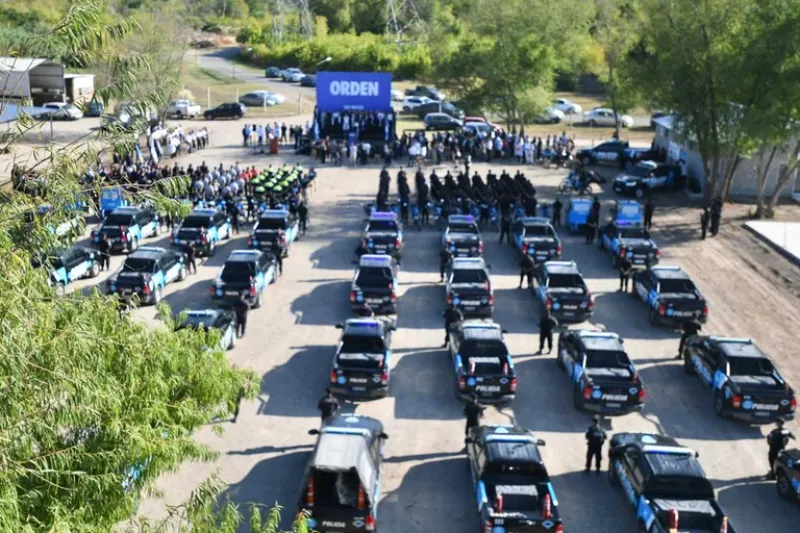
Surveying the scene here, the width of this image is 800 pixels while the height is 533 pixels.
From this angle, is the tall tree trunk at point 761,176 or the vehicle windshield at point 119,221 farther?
the tall tree trunk at point 761,176

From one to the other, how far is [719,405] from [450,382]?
5.67m

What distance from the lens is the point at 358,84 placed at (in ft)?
175

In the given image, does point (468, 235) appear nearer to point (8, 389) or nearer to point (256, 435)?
point (256, 435)

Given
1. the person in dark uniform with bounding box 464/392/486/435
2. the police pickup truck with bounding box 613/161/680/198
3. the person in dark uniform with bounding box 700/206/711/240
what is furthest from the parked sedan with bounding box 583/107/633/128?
the person in dark uniform with bounding box 464/392/486/435

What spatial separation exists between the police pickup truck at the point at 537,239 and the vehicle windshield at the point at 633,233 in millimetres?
2083

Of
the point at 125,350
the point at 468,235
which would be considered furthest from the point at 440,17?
the point at 125,350

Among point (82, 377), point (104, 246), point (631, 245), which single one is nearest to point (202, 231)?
point (104, 246)

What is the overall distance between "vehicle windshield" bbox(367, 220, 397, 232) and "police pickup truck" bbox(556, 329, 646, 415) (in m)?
11.4

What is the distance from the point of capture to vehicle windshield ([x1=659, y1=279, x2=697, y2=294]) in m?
26.8

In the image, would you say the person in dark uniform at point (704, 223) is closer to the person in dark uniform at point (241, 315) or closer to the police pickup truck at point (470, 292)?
the police pickup truck at point (470, 292)

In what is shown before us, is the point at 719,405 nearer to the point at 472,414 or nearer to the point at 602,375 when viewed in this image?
the point at 602,375

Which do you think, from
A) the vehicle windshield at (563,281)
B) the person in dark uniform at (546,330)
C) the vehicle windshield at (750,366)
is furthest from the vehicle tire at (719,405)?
the vehicle windshield at (563,281)

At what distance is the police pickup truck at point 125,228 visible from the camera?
106 feet

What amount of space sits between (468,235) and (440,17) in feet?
233
